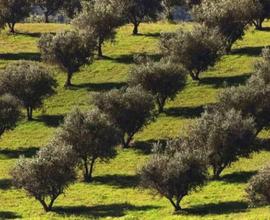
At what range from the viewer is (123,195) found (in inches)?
2472

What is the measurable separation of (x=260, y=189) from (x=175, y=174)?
8.10 meters

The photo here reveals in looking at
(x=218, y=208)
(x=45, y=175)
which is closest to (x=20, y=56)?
(x=45, y=175)

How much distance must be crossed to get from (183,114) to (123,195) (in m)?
26.7

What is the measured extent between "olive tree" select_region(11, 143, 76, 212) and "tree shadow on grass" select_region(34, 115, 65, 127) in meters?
26.0

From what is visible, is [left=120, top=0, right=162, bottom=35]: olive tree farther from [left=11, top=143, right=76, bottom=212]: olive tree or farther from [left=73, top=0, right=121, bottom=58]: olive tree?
[left=11, top=143, right=76, bottom=212]: olive tree

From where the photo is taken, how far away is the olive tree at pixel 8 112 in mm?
80688

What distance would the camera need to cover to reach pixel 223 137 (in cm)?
6519

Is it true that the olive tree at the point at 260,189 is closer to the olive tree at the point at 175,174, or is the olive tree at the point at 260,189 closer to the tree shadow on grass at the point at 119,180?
the olive tree at the point at 175,174

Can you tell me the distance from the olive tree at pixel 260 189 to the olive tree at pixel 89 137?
21508 mm

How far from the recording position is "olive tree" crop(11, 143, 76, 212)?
57.7m

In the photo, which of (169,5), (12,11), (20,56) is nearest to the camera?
(20,56)

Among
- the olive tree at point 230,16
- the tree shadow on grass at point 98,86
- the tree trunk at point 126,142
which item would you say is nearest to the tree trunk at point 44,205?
the tree trunk at point 126,142

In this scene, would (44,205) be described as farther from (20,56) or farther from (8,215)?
(20,56)

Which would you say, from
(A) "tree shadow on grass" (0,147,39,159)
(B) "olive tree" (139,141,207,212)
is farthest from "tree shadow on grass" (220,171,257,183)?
(A) "tree shadow on grass" (0,147,39,159)
